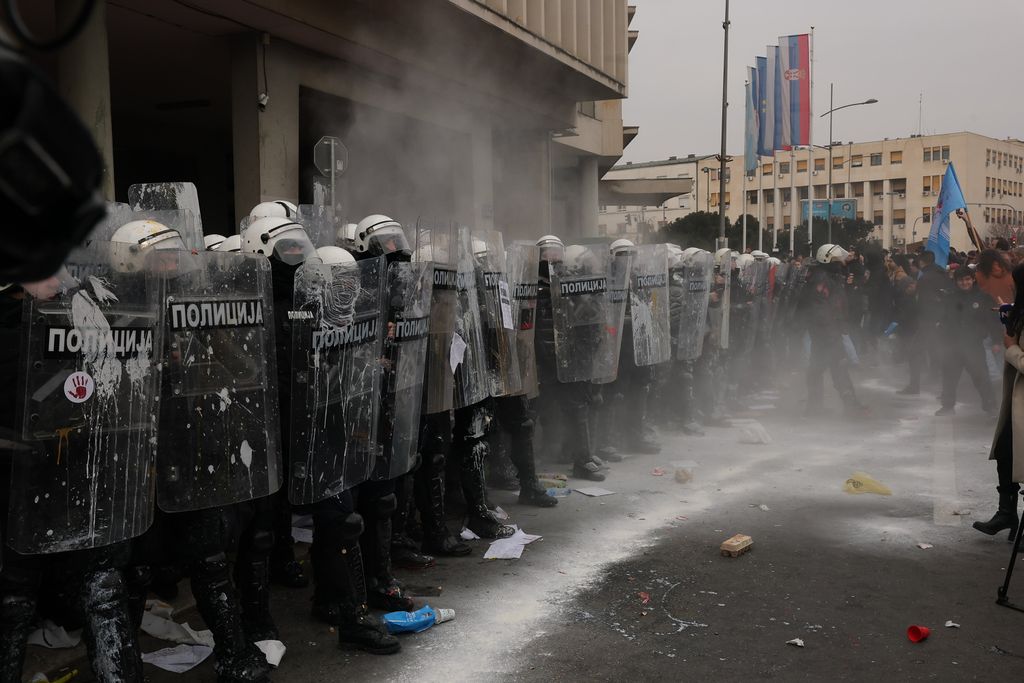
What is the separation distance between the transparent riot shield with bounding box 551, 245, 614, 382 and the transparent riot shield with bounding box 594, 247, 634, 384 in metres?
0.12

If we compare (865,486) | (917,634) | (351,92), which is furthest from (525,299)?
(351,92)

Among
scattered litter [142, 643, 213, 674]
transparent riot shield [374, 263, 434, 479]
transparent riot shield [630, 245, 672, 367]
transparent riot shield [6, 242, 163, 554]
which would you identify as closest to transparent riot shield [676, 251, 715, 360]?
transparent riot shield [630, 245, 672, 367]

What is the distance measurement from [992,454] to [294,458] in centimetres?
395

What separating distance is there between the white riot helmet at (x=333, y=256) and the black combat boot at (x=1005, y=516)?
3.88 m

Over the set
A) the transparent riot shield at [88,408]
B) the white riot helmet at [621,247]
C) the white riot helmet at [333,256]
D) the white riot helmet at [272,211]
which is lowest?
the transparent riot shield at [88,408]

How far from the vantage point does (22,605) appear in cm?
278

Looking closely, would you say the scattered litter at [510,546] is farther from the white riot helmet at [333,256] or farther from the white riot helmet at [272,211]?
the white riot helmet at [272,211]

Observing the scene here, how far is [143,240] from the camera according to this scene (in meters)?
3.06

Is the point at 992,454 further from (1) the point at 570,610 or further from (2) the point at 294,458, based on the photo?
(2) the point at 294,458

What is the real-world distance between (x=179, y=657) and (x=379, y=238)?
7.30 ft

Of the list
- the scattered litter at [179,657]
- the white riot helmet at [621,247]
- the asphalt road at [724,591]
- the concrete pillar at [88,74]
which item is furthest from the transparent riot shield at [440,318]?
the concrete pillar at [88,74]

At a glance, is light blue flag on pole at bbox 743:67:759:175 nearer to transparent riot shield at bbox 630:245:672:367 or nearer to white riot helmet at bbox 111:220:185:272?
transparent riot shield at bbox 630:245:672:367

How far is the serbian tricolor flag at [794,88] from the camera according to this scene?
22.9 m

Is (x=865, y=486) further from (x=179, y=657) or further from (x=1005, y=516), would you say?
(x=179, y=657)
